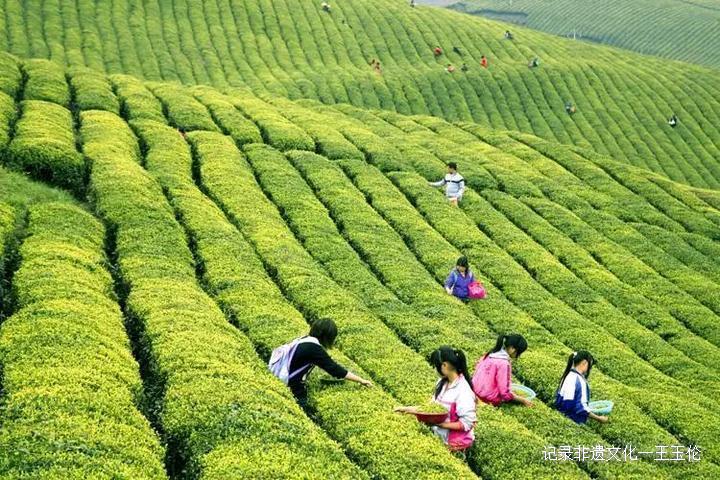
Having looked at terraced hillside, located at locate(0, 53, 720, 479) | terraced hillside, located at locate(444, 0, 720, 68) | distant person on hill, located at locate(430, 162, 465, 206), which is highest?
terraced hillside, located at locate(444, 0, 720, 68)

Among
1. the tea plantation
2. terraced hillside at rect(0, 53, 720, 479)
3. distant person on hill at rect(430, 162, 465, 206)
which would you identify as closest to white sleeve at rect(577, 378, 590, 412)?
terraced hillside at rect(0, 53, 720, 479)

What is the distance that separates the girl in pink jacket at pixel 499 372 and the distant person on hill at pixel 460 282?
8.13m

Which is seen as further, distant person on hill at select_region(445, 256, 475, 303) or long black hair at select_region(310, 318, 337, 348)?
distant person on hill at select_region(445, 256, 475, 303)

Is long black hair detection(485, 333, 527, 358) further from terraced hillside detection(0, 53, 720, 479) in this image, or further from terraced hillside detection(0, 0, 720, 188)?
terraced hillside detection(0, 0, 720, 188)

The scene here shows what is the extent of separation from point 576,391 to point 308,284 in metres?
9.20

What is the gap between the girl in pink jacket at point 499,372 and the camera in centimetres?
1609

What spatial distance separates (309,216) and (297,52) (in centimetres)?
4910

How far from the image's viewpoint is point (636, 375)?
873 inches

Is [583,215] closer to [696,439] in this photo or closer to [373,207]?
[373,207]

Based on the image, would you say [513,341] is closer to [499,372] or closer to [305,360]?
[499,372]

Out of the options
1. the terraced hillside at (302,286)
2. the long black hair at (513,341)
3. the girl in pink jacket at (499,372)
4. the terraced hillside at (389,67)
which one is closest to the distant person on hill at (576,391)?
the terraced hillside at (302,286)

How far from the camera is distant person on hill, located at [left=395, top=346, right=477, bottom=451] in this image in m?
13.8

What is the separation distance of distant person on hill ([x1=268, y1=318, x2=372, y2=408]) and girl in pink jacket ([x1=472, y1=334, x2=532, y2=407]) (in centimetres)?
285

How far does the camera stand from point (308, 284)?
75.7 ft
